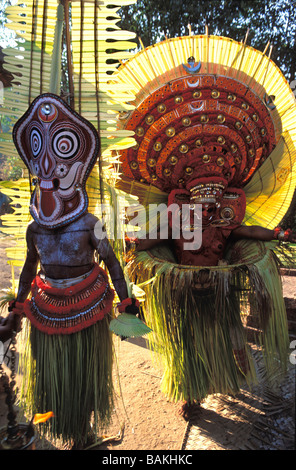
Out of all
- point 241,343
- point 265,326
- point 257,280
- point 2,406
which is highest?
point 257,280

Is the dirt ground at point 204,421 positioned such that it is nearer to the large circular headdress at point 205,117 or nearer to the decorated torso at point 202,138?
the decorated torso at point 202,138

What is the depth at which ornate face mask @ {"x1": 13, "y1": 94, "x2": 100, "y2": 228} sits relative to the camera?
1.62 meters

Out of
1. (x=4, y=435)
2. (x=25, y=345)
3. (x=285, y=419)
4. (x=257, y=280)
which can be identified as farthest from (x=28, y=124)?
(x=285, y=419)

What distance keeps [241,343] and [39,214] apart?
5.18 feet

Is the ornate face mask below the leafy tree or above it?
below

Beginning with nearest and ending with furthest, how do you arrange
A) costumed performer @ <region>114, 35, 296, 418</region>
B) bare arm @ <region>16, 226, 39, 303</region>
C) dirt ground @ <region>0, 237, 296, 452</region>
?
bare arm @ <region>16, 226, 39, 303</region>, dirt ground @ <region>0, 237, 296, 452</region>, costumed performer @ <region>114, 35, 296, 418</region>

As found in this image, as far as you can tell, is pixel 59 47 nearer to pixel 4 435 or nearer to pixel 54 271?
pixel 54 271

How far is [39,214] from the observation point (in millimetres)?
1711

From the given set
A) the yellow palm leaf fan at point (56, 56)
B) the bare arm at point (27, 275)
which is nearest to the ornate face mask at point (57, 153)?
the yellow palm leaf fan at point (56, 56)

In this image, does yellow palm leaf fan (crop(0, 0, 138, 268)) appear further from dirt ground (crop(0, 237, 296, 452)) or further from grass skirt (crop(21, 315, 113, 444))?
grass skirt (crop(21, 315, 113, 444))

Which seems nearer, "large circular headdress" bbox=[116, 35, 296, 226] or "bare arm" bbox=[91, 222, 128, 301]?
"bare arm" bbox=[91, 222, 128, 301]

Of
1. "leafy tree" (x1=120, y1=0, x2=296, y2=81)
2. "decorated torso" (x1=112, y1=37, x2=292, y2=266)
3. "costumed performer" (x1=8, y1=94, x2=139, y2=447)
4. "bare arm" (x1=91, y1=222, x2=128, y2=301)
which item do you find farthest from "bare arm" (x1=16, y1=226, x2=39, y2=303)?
"leafy tree" (x1=120, y1=0, x2=296, y2=81)

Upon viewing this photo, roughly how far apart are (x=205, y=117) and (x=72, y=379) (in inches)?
72.1

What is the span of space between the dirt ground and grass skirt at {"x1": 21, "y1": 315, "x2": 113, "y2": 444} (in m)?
0.17
